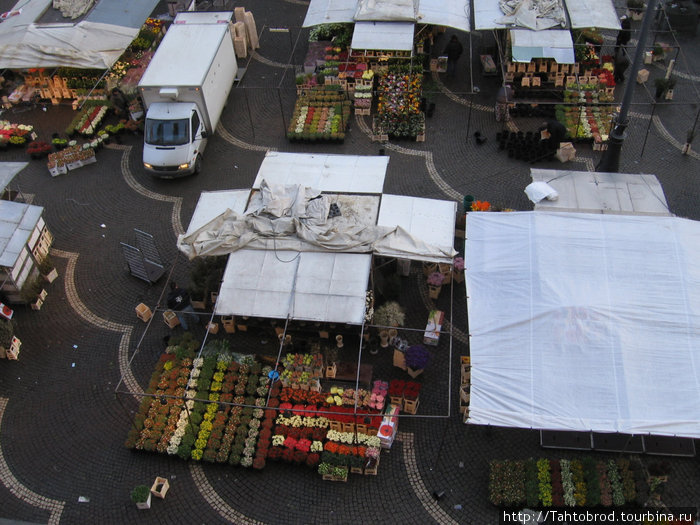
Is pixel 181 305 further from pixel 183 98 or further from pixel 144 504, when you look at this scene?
pixel 183 98

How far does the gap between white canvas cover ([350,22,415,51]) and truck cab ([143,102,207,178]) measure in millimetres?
7273

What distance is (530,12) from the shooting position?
2544cm

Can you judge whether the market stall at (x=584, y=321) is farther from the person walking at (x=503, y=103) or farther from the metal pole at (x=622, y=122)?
the person walking at (x=503, y=103)

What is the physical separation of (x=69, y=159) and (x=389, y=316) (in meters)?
14.5

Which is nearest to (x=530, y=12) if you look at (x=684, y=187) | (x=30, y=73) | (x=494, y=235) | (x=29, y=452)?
(x=684, y=187)

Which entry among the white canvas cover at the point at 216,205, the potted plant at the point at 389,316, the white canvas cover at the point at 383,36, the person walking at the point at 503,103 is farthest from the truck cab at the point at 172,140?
the person walking at the point at 503,103

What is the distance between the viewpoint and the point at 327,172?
20266 millimetres

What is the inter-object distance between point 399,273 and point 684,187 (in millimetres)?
10494

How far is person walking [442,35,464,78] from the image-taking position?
2719 centimetres

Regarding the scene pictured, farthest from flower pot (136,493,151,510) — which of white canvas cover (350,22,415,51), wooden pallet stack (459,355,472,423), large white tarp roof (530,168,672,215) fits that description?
white canvas cover (350,22,415,51)

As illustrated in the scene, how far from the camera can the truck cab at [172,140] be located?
2306cm

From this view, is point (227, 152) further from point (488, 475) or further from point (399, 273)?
point (488, 475)

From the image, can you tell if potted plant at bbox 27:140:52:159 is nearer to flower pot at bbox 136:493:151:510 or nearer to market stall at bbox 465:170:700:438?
flower pot at bbox 136:493:151:510

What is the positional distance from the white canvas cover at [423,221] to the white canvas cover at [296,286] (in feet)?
4.19
